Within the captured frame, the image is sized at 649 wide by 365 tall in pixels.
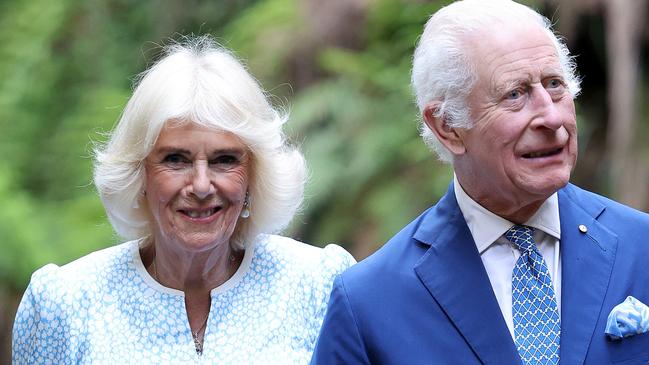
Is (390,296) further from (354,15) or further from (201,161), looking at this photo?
(354,15)

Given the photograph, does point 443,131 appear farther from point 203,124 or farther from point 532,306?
point 203,124

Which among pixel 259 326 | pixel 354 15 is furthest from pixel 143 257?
pixel 354 15

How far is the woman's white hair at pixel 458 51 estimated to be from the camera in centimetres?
279

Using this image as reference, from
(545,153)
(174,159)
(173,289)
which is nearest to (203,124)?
(174,159)

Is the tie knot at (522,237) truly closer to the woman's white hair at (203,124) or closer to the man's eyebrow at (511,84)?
the man's eyebrow at (511,84)

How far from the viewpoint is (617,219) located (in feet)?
9.45

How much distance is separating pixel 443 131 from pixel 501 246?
29cm

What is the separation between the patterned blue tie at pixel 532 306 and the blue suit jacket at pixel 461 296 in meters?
0.03

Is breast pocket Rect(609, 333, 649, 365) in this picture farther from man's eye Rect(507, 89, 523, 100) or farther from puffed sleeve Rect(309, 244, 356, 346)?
puffed sleeve Rect(309, 244, 356, 346)

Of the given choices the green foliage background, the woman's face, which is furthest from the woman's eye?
the green foliage background

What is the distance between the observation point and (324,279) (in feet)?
11.9

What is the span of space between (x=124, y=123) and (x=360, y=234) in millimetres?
2784

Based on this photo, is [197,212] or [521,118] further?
[197,212]

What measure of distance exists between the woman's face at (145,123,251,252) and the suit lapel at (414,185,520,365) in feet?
2.23
